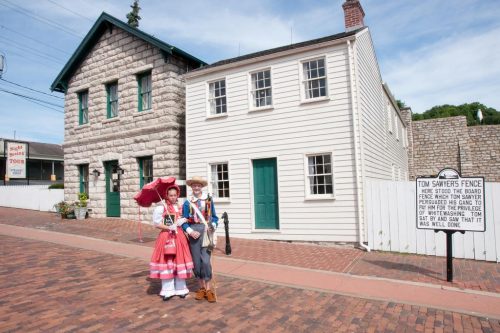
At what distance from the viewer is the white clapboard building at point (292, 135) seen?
10641 millimetres

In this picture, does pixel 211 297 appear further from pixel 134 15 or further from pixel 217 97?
pixel 134 15

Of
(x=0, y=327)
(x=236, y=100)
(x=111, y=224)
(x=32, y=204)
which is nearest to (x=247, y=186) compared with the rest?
(x=236, y=100)

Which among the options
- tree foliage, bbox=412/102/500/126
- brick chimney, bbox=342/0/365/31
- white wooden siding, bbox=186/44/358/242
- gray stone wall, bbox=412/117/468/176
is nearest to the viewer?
white wooden siding, bbox=186/44/358/242

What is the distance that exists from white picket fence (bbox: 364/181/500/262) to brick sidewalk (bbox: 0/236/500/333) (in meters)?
4.30

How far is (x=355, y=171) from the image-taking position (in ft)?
34.0

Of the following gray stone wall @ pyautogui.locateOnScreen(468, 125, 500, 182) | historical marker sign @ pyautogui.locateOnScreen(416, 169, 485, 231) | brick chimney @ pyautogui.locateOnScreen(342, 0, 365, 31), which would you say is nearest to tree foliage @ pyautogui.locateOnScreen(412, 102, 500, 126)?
gray stone wall @ pyautogui.locateOnScreen(468, 125, 500, 182)

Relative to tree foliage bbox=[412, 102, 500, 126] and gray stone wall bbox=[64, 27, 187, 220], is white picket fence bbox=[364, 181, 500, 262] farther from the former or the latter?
tree foliage bbox=[412, 102, 500, 126]

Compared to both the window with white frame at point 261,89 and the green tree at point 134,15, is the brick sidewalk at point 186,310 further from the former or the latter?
the green tree at point 134,15

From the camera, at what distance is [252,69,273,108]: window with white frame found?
12.3 meters

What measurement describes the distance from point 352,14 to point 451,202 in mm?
8833

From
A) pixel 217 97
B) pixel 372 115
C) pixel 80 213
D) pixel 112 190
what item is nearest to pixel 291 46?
pixel 217 97

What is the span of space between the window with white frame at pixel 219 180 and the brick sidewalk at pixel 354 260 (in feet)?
6.11

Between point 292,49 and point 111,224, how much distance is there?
30.7ft

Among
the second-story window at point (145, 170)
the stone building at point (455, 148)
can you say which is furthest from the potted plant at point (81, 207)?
the stone building at point (455, 148)
